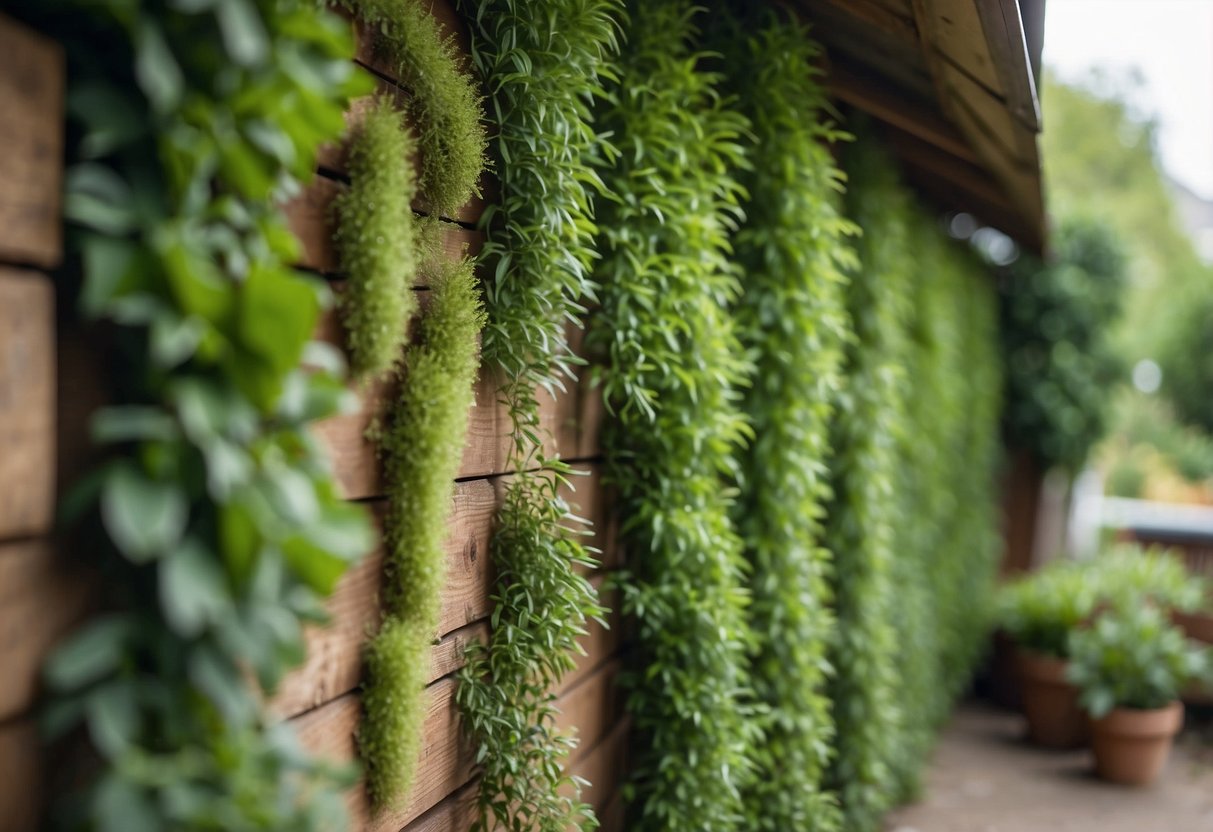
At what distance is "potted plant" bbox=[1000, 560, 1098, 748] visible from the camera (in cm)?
537

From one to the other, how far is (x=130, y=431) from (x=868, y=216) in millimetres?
3159

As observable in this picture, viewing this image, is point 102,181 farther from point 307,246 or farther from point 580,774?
point 580,774

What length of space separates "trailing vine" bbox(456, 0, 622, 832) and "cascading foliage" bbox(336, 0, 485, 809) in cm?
18

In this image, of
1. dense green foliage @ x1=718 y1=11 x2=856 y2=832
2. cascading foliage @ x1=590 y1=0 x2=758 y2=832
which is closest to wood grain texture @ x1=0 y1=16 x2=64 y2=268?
cascading foliage @ x1=590 y1=0 x2=758 y2=832

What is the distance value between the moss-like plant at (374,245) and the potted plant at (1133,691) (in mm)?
4511

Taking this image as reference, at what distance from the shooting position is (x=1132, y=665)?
4867 mm

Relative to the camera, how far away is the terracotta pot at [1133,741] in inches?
188

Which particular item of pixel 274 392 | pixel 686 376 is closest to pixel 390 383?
pixel 274 392

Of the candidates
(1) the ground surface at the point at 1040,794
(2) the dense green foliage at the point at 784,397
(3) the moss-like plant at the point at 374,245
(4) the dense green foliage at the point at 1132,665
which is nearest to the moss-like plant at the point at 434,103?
(3) the moss-like plant at the point at 374,245

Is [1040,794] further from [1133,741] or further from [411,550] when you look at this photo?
[411,550]

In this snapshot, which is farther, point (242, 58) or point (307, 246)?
point (307, 246)

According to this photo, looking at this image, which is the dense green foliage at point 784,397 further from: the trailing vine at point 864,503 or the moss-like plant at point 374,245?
the moss-like plant at point 374,245

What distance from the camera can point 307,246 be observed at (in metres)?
1.40

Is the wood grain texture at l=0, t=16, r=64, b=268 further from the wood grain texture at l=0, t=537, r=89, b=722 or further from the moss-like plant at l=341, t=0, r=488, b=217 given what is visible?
the moss-like plant at l=341, t=0, r=488, b=217
